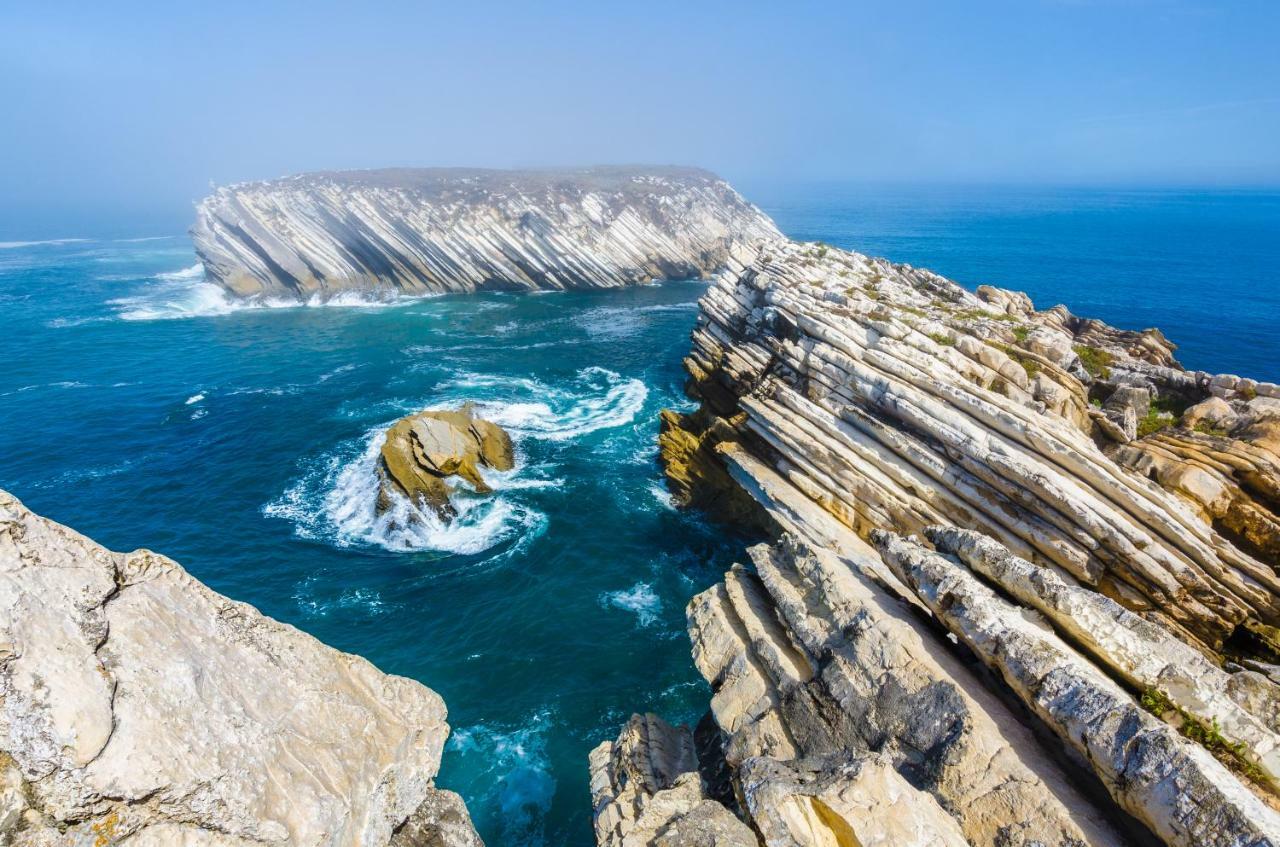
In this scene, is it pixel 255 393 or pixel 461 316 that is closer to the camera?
pixel 255 393

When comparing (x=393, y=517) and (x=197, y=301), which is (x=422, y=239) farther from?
(x=393, y=517)

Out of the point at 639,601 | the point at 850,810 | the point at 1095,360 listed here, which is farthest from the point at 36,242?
the point at 1095,360

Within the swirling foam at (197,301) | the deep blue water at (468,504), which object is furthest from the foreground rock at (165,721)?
the swirling foam at (197,301)

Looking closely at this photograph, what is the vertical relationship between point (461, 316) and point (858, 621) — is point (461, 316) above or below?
below

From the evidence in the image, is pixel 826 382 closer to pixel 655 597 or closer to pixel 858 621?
pixel 655 597

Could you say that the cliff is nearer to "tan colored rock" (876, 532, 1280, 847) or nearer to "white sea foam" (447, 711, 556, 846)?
"tan colored rock" (876, 532, 1280, 847)

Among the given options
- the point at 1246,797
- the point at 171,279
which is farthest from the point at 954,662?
the point at 171,279
